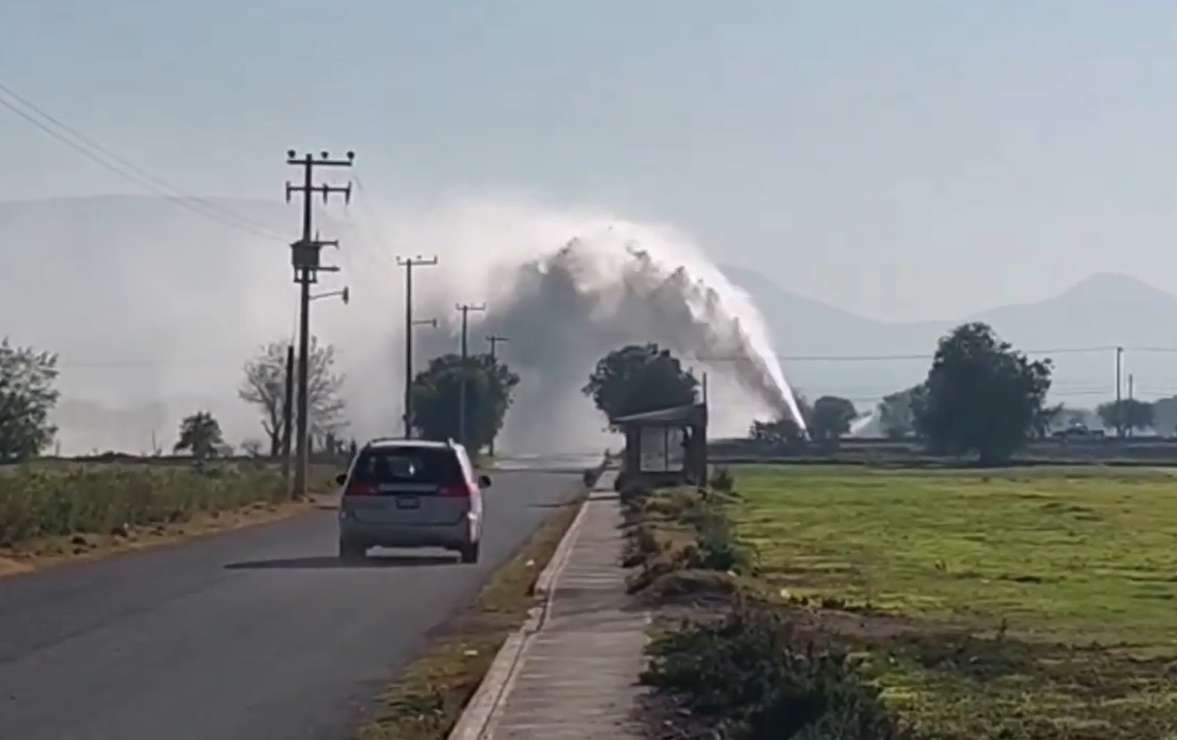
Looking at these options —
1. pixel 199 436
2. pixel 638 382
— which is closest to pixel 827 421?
pixel 638 382

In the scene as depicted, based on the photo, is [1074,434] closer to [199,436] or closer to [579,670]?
[199,436]

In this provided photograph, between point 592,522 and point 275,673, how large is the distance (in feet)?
104

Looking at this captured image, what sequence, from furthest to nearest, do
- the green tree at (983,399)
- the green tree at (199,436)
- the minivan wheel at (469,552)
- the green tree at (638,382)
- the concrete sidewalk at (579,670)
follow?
1. the green tree at (983,399)
2. the green tree at (638,382)
3. the green tree at (199,436)
4. the minivan wheel at (469,552)
5. the concrete sidewalk at (579,670)

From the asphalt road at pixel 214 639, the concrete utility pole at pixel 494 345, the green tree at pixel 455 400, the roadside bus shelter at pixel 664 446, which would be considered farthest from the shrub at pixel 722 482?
the concrete utility pole at pixel 494 345

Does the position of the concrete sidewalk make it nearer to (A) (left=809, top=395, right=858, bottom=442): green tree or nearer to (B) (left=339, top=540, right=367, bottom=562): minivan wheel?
(B) (left=339, top=540, right=367, bottom=562): minivan wheel

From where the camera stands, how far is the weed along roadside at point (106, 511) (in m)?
37.2

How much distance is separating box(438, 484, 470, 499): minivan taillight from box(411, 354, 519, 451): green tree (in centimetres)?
9271

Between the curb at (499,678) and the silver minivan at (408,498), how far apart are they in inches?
196

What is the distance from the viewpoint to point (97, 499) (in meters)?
43.7

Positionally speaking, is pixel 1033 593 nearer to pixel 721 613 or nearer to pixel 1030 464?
pixel 721 613

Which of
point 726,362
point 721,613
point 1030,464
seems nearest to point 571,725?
point 721,613

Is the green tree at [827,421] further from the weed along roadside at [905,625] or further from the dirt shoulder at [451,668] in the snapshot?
the dirt shoulder at [451,668]

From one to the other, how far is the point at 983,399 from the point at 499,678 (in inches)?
5094

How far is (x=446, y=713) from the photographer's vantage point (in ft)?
52.2
